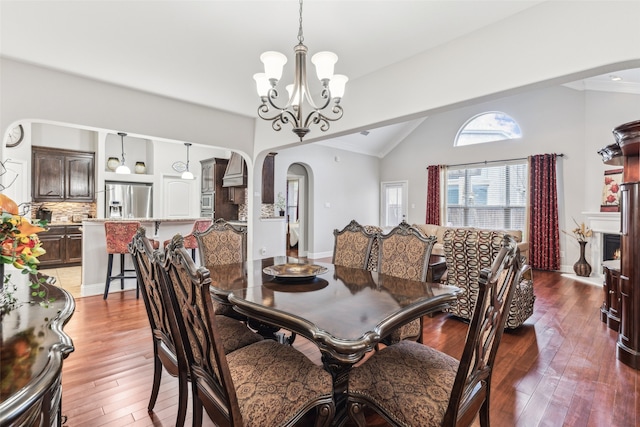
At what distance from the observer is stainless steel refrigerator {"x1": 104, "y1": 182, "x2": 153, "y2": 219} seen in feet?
23.8

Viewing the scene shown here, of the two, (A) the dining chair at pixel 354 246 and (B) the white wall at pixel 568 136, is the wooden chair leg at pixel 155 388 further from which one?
(B) the white wall at pixel 568 136

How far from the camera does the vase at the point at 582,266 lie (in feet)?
18.1

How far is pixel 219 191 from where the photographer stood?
7.23m

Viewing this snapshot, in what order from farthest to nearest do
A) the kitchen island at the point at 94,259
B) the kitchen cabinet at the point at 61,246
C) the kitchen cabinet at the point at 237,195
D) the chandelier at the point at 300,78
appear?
the kitchen cabinet at the point at 237,195
the kitchen cabinet at the point at 61,246
the kitchen island at the point at 94,259
the chandelier at the point at 300,78

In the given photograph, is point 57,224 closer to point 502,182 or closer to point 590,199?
point 502,182

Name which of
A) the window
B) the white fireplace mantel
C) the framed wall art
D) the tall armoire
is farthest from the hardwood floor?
the window

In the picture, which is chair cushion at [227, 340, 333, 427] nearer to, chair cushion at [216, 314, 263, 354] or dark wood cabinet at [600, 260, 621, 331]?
chair cushion at [216, 314, 263, 354]

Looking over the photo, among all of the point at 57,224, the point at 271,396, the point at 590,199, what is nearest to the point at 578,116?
the point at 590,199

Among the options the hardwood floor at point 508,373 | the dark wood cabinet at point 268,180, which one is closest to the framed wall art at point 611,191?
the hardwood floor at point 508,373

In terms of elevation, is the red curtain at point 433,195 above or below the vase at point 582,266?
above

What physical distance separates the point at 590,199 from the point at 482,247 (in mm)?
4491

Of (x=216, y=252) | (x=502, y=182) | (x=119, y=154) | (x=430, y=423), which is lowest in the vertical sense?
(x=430, y=423)

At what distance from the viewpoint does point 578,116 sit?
583 centimetres

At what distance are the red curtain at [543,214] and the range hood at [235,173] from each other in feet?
19.3
